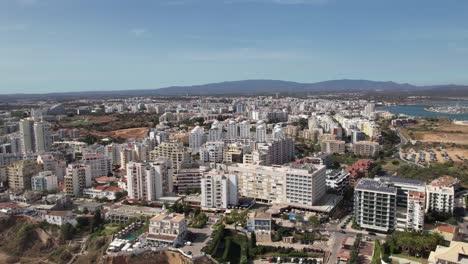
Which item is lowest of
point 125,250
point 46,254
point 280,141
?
point 46,254

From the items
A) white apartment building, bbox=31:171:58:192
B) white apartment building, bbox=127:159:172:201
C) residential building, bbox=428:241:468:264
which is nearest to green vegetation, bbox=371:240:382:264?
residential building, bbox=428:241:468:264

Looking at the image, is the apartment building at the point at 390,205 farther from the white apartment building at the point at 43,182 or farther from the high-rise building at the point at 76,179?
the white apartment building at the point at 43,182

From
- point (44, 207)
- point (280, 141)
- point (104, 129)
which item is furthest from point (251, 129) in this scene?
point (44, 207)

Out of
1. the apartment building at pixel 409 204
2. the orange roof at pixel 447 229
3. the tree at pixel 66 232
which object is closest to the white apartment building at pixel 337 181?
the apartment building at pixel 409 204

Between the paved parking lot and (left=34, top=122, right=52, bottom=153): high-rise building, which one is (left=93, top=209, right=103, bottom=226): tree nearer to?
the paved parking lot

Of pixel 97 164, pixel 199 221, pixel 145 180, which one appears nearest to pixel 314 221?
pixel 199 221

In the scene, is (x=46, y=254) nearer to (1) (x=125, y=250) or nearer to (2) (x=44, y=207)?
(2) (x=44, y=207)
